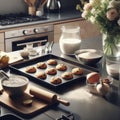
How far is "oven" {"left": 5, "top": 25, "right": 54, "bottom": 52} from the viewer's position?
3377 mm

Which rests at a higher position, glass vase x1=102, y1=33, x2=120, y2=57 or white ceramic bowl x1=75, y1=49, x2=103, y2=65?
glass vase x1=102, y1=33, x2=120, y2=57

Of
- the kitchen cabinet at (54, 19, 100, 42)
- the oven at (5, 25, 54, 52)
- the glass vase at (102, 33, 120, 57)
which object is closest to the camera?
the glass vase at (102, 33, 120, 57)

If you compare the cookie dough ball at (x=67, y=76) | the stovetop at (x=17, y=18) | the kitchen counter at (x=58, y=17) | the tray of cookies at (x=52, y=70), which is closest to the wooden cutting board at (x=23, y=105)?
the tray of cookies at (x=52, y=70)

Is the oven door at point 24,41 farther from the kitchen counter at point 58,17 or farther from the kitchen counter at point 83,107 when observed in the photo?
the kitchen counter at point 83,107

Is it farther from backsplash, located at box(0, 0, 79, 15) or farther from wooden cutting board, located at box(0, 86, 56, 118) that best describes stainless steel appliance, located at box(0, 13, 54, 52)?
wooden cutting board, located at box(0, 86, 56, 118)

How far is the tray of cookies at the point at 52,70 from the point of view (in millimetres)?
1771

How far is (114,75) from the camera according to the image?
188cm

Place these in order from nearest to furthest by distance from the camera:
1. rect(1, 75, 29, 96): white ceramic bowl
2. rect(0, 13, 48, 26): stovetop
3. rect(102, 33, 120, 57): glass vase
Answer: rect(1, 75, 29, 96): white ceramic bowl → rect(102, 33, 120, 57): glass vase → rect(0, 13, 48, 26): stovetop

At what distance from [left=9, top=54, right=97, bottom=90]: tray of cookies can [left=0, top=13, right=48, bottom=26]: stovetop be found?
1.38 metres

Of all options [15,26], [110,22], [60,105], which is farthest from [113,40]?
[15,26]

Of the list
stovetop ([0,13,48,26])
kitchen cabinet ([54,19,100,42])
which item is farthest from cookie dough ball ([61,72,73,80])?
kitchen cabinet ([54,19,100,42])

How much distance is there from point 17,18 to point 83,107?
240 centimetres

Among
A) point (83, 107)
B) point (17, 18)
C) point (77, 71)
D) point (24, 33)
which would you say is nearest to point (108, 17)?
point (77, 71)

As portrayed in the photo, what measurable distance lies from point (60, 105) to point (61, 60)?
2.22 ft
